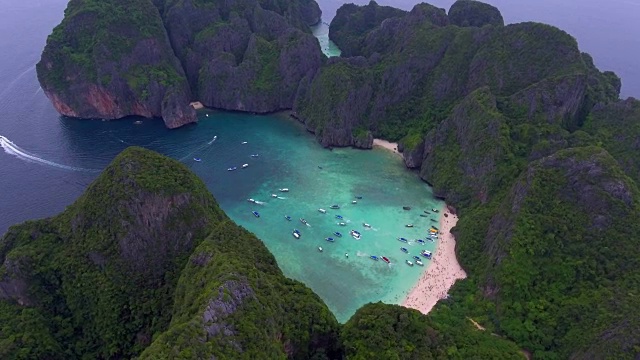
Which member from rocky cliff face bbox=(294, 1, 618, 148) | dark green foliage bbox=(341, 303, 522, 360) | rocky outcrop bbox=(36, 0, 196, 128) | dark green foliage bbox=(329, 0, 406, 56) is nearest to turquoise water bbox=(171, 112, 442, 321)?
rocky cliff face bbox=(294, 1, 618, 148)

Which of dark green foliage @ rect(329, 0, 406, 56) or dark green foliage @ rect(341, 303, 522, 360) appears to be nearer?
dark green foliage @ rect(341, 303, 522, 360)

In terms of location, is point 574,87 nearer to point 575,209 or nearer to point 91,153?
point 575,209

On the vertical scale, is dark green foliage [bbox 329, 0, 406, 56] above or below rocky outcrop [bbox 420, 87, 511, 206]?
above

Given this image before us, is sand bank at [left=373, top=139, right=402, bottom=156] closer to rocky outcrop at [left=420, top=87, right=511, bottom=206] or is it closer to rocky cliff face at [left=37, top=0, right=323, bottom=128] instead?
rocky outcrop at [left=420, top=87, right=511, bottom=206]

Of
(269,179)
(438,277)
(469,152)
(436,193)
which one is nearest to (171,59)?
(269,179)

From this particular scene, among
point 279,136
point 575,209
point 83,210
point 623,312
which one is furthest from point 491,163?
point 83,210

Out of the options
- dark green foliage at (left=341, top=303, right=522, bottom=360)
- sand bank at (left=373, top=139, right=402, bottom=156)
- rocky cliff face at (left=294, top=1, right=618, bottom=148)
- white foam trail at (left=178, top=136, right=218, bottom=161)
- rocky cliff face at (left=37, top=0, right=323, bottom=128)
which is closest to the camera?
dark green foliage at (left=341, top=303, right=522, bottom=360)

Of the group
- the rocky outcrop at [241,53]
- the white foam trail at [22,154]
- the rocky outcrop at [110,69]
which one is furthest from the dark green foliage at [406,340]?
the rocky outcrop at [241,53]

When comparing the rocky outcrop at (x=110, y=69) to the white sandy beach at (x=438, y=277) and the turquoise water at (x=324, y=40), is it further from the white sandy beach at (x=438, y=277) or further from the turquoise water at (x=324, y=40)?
the white sandy beach at (x=438, y=277)
